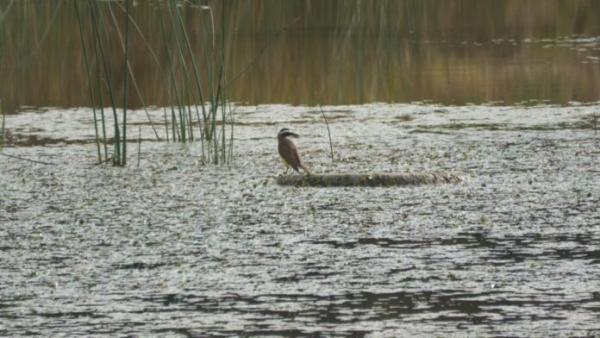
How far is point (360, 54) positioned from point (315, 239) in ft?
22.1

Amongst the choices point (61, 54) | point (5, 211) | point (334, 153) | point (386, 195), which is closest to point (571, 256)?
point (386, 195)

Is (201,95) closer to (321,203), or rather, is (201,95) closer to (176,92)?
(176,92)

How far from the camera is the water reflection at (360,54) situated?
1019 cm

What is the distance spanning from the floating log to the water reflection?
58.0 inches

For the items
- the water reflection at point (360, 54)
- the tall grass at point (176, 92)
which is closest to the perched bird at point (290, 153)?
the tall grass at point (176, 92)

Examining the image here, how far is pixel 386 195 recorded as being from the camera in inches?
248

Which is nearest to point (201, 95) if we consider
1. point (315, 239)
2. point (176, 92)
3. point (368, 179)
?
point (176, 92)

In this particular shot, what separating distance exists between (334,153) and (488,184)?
→ 1.53m

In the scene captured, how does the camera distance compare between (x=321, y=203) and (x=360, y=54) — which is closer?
(x=321, y=203)

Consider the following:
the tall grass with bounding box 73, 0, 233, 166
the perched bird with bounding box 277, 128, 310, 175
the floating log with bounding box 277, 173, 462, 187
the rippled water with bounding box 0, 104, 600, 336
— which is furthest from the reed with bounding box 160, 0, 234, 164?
the floating log with bounding box 277, 173, 462, 187

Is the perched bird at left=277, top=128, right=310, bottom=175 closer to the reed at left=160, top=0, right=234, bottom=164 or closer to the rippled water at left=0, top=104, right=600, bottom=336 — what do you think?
the rippled water at left=0, top=104, right=600, bottom=336

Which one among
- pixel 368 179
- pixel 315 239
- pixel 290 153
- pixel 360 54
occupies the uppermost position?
pixel 360 54

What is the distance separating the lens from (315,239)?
210 inches

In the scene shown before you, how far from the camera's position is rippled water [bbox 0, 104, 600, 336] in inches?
164
